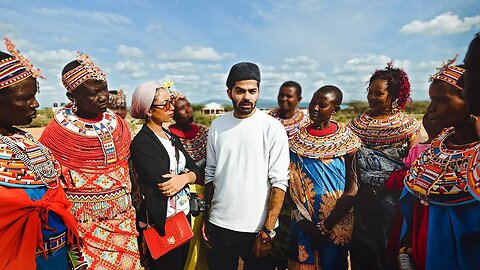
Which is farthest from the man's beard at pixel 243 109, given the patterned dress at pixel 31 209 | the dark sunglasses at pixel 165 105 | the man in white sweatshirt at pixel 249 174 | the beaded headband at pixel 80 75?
the patterned dress at pixel 31 209

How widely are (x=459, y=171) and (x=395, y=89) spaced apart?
6.69ft

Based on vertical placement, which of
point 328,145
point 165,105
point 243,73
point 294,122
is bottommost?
point 294,122

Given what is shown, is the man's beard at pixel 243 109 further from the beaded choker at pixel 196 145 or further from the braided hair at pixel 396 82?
the braided hair at pixel 396 82

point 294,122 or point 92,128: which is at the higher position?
point 92,128

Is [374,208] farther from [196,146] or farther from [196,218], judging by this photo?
[196,146]

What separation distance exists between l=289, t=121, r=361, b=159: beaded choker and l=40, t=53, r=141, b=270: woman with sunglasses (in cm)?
159

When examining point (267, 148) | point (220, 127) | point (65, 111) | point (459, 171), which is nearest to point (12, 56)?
point (65, 111)

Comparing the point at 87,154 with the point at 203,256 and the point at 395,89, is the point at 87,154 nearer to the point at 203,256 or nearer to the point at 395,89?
the point at 203,256

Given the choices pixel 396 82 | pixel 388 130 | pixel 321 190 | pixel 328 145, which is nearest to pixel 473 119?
pixel 328 145

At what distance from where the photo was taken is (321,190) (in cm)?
309

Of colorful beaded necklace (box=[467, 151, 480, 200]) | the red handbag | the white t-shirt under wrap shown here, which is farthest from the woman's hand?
colorful beaded necklace (box=[467, 151, 480, 200])

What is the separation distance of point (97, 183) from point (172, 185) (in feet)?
1.89

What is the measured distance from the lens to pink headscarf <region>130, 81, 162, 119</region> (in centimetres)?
292

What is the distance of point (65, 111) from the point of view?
109 inches
